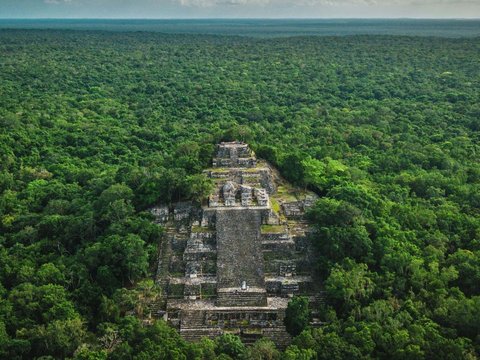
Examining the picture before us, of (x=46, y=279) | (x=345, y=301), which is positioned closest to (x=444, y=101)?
(x=345, y=301)

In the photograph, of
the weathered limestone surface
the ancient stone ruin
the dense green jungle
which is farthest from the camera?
the weathered limestone surface

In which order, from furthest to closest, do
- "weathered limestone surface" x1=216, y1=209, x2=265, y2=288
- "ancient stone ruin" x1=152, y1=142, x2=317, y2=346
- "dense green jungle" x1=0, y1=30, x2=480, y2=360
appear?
1. "weathered limestone surface" x1=216, y1=209, x2=265, y2=288
2. "ancient stone ruin" x1=152, y1=142, x2=317, y2=346
3. "dense green jungle" x1=0, y1=30, x2=480, y2=360

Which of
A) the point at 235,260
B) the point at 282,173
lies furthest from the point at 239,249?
the point at 282,173

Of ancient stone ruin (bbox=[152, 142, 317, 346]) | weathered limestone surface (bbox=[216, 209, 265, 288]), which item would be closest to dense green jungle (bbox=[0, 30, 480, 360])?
ancient stone ruin (bbox=[152, 142, 317, 346])

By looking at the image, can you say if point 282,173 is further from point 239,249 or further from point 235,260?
point 235,260

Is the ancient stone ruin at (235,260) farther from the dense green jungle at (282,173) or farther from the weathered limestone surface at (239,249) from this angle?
the dense green jungle at (282,173)

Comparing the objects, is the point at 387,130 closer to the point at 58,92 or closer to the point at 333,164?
the point at 333,164

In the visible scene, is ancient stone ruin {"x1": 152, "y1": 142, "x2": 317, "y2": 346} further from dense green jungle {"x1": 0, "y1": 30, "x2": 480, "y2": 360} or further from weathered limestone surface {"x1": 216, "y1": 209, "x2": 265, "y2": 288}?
dense green jungle {"x1": 0, "y1": 30, "x2": 480, "y2": 360}
